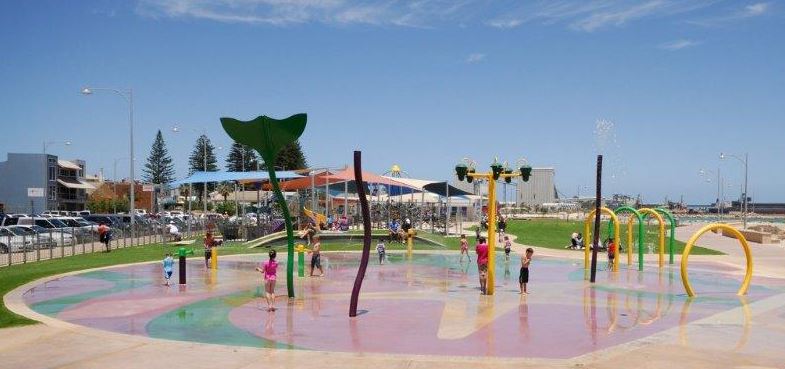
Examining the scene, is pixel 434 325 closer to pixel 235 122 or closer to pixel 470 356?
pixel 470 356

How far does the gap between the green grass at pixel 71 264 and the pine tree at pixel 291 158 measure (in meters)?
68.3

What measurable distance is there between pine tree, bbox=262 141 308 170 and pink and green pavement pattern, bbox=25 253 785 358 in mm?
80977

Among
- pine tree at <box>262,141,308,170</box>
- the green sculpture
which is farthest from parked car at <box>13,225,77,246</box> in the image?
pine tree at <box>262,141,308,170</box>

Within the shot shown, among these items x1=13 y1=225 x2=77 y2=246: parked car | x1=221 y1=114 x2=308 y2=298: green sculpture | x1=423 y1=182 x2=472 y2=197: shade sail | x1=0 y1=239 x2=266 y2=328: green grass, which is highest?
x1=221 y1=114 x2=308 y2=298: green sculpture

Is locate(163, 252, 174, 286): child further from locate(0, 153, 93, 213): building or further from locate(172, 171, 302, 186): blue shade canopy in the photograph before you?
locate(0, 153, 93, 213): building

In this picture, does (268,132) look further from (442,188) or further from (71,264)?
(442,188)

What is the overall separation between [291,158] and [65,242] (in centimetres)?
7406

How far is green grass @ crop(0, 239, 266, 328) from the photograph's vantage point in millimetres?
14948

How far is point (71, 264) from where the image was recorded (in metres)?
27.6

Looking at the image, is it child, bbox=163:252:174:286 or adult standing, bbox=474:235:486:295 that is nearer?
adult standing, bbox=474:235:486:295

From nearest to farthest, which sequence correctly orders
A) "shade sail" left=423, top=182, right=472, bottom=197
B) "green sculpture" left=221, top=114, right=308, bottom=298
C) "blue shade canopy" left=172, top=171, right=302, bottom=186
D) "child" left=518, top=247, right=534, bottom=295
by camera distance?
1. "green sculpture" left=221, top=114, right=308, bottom=298
2. "child" left=518, top=247, right=534, bottom=295
3. "blue shade canopy" left=172, top=171, right=302, bottom=186
4. "shade sail" left=423, top=182, right=472, bottom=197

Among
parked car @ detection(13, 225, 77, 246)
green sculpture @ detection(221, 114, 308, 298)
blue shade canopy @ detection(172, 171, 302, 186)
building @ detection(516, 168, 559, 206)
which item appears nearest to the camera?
green sculpture @ detection(221, 114, 308, 298)

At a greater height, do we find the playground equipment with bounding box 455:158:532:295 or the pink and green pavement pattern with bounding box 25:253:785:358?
the playground equipment with bounding box 455:158:532:295

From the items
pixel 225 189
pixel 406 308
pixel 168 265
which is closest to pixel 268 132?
pixel 406 308
